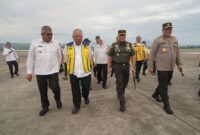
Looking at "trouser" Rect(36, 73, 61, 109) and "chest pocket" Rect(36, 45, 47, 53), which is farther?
"trouser" Rect(36, 73, 61, 109)

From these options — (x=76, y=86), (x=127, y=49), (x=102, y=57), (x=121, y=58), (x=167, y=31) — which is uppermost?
(x=167, y=31)

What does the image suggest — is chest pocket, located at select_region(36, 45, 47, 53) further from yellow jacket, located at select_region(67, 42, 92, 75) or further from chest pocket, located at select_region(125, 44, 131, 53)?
chest pocket, located at select_region(125, 44, 131, 53)

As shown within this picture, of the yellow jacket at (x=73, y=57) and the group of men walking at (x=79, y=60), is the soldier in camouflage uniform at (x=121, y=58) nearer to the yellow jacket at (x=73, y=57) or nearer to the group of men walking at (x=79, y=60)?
the group of men walking at (x=79, y=60)

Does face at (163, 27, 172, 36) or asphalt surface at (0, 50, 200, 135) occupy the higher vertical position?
face at (163, 27, 172, 36)

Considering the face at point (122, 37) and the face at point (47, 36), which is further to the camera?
the face at point (122, 37)

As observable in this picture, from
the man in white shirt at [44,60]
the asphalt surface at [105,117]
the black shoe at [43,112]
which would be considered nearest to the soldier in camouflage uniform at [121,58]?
the asphalt surface at [105,117]

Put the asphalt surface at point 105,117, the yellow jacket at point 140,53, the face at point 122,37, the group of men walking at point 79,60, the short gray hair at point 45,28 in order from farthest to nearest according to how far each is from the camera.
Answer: the yellow jacket at point 140,53 → the face at point 122,37 → the group of men walking at point 79,60 → the short gray hair at point 45,28 → the asphalt surface at point 105,117

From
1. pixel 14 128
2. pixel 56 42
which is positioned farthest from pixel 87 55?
pixel 14 128

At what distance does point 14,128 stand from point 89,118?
1.60 meters

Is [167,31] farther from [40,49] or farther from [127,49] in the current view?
[40,49]

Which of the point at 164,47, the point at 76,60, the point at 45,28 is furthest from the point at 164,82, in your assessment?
the point at 45,28

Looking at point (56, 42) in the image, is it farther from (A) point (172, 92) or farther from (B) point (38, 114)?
(A) point (172, 92)

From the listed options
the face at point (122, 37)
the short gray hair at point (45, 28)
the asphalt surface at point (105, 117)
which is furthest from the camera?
the face at point (122, 37)

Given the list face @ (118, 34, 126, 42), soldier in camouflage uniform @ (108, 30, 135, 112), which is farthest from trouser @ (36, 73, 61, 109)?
face @ (118, 34, 126, 42)
